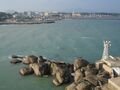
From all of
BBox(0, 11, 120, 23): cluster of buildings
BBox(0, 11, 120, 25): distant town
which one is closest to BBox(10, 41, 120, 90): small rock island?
BBox(0, 11, 120, 25): distant town

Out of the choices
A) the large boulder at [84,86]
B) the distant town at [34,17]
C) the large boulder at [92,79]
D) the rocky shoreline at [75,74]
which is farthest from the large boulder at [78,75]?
the distant town at [34,17]

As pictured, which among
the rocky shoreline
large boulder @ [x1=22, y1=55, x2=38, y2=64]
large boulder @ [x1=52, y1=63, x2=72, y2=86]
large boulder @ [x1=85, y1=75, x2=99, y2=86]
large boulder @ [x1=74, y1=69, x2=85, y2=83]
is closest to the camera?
the rocky shoreline

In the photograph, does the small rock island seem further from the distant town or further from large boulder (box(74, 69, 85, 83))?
the distant town

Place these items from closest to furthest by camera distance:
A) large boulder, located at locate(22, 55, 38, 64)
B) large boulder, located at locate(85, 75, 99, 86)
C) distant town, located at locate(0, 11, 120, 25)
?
large boulder, located at locate(85, 75, 99, 86) → large boulder, located at locate(22, 55, 38, 64) → distant town, located at locate(0, 11, 120, 25)

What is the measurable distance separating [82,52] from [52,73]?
12.2 metres

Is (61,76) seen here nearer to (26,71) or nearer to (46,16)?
(26,71)

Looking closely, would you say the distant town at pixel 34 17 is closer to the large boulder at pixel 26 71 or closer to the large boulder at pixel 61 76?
the large boulder at pixel 26 71

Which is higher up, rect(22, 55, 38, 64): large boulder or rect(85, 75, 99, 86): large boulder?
rect(85, 75, 99, 86): large boulder

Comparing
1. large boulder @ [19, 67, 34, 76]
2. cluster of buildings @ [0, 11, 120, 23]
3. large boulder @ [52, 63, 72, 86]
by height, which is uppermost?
large boulder @ [52, 63, 72, 86]

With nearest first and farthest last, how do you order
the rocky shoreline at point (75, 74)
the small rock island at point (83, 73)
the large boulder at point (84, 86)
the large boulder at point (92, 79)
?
the large boulder at point (84, 86), the small rock island at point (83, 73), the rocky shoreline at point (75, 74), the large boulder at point (92, 79)

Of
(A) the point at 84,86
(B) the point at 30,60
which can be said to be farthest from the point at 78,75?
(B) the point at 30,60

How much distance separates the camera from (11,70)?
25.9 m

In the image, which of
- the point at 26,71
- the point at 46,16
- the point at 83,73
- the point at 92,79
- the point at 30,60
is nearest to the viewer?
the point at 92,79

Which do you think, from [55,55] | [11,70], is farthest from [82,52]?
[11,70]
